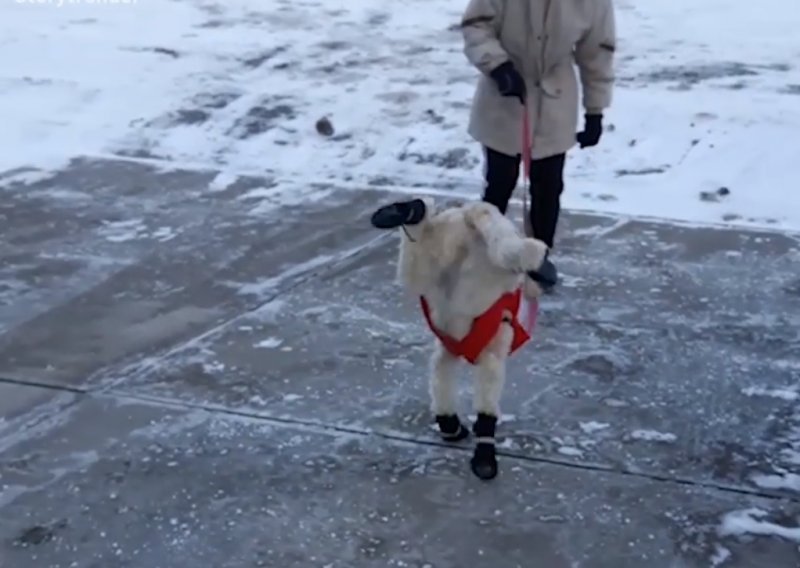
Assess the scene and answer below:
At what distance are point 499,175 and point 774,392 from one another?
1.41 metres

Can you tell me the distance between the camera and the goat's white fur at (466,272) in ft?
14.4

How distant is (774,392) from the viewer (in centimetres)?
528

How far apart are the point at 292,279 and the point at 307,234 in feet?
2.38

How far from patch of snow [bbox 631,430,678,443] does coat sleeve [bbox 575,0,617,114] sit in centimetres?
149

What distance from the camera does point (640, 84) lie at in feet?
32.1

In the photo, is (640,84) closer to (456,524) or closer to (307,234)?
(307,234)

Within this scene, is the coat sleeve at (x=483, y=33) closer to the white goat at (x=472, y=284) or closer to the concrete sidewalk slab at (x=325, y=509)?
the white goat at (x=472, y=284)

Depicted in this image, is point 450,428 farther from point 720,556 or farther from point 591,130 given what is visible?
point 591,130

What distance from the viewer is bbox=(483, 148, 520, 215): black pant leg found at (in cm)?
581

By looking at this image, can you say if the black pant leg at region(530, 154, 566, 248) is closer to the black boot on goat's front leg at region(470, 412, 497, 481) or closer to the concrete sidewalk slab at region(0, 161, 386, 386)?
the concrete sidewalk slab at region(0, 161, 386, 386)

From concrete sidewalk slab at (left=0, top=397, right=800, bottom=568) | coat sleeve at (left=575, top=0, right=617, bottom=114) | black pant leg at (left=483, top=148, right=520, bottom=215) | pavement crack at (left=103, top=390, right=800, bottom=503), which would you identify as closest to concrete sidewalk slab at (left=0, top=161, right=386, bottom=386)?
pavement crack at (left=103, top=390, right=800, bottom=503)

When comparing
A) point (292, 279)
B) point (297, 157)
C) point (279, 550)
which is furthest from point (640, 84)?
point (279, 550)

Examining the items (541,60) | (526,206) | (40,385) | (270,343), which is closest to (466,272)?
(526,206)

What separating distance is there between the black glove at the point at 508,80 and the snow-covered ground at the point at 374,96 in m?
2.65
